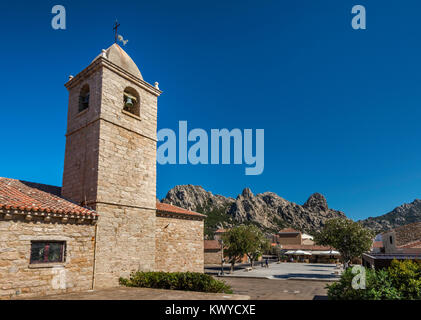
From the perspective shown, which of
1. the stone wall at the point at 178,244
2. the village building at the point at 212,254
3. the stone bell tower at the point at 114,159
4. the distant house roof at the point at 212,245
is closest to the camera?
the stone bell tower at the point at 114,159

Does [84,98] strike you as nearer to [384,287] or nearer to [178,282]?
[178,282]

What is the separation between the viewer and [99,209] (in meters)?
14.5

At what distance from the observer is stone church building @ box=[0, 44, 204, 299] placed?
465 inches

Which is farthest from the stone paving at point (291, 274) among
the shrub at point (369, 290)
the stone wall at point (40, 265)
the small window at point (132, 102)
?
the small window at point (132, 102)

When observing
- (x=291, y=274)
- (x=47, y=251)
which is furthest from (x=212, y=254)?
(x=47, y=251)

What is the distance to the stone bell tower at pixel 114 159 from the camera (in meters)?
14.9

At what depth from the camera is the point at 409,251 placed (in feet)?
82.8

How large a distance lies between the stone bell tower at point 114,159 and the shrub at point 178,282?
685 millimetres

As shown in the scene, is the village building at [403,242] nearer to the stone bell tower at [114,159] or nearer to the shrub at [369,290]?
the shrub at [369,290]

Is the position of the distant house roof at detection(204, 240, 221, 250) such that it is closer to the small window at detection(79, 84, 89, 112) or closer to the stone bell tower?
the stone bell tower

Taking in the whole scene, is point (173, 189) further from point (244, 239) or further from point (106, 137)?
point (106, 137)

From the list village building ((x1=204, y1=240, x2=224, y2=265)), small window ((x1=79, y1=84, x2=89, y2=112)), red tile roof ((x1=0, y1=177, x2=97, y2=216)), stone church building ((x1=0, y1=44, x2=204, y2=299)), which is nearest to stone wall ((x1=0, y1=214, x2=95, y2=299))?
stone church building ((x1=0, y1=44, x2=204, y2=299))
